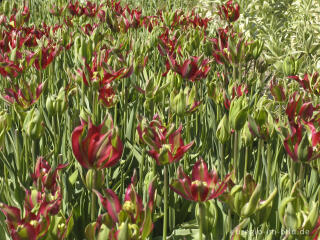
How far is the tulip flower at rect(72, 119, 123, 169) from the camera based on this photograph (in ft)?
2.97

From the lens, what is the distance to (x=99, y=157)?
92 cm

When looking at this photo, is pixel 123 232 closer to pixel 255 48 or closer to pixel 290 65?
pixel 290 65

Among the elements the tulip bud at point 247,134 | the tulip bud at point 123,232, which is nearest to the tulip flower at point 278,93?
the tulip bud at point 247,134

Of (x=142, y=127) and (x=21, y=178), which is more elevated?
(x=142, y=127)

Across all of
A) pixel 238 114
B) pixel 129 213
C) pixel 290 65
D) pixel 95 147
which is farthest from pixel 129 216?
pixel 290 65

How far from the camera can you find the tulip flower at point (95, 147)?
91 centimetres

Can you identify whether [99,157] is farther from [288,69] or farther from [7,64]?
[288,69]

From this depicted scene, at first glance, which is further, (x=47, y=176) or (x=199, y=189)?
(x=47, y=176)

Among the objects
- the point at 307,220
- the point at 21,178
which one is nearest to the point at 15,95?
the point at 21,178

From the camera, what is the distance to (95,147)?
3.00 feet

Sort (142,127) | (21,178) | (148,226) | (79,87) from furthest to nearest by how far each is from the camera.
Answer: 1. (79,87)
2. (21,178)
3. (142,127)
4. (148,226)

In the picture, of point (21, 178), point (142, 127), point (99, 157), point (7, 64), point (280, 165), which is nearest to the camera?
point (99, 157)

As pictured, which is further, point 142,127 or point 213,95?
point 213,95

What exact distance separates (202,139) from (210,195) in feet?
2.87
